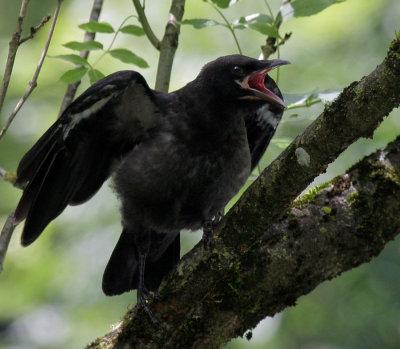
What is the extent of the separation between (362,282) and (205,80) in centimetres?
321

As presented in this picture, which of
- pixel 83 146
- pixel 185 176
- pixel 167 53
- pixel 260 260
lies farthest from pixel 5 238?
pixel 167 53

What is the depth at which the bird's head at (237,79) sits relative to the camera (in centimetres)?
402

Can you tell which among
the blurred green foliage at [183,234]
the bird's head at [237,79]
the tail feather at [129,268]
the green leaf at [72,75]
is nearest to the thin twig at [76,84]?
the green leaf at [72,75]

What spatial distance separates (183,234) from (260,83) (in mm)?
2453

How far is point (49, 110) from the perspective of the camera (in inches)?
279

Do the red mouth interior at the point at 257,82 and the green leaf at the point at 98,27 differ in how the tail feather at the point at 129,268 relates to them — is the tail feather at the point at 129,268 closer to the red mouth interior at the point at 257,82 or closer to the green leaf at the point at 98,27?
the red mouth interior at the point at 257,82

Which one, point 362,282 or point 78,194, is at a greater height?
point 78,194

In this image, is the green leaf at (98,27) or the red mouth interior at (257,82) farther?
the red mouth interior at (257,82)

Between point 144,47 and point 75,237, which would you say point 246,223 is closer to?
point 75,237

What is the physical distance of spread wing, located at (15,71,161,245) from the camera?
3834 mm

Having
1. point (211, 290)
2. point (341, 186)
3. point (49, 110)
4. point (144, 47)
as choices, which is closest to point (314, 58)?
point (144, 47)

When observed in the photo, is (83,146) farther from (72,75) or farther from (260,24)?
(260,24)

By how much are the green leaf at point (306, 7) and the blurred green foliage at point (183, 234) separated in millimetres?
2158

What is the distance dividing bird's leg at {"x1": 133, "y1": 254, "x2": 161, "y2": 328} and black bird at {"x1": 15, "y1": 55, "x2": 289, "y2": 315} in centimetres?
2
